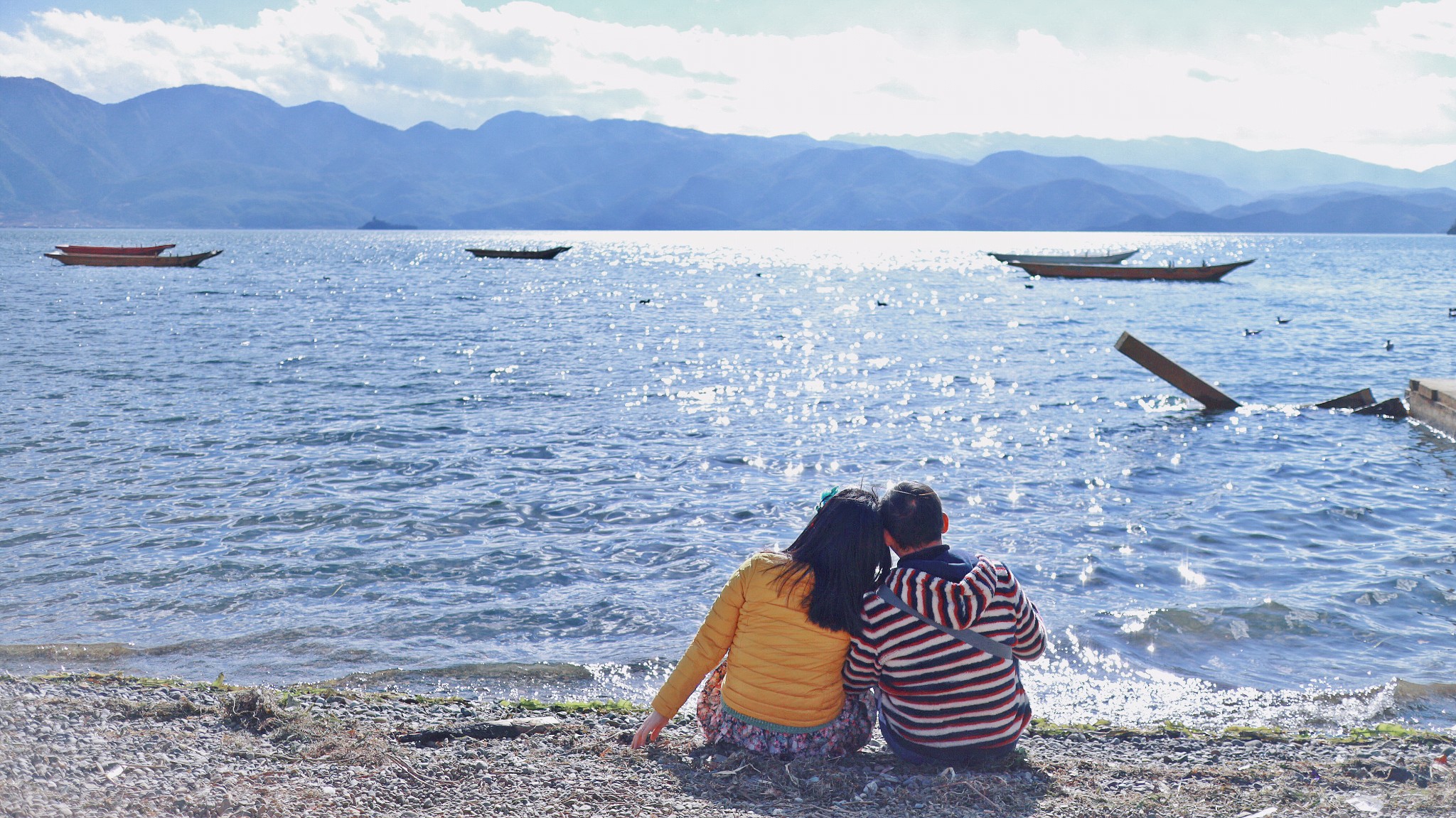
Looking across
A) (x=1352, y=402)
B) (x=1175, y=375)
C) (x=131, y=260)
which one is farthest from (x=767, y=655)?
(x=131, y=260)

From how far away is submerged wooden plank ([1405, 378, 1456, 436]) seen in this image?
1850 centimetres

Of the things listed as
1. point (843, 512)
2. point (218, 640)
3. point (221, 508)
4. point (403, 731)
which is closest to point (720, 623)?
point (843, 512)

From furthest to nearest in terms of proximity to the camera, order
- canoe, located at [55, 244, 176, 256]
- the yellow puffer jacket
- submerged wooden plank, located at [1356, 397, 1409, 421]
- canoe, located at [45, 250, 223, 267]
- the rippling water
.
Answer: canoe, located at [55, 244, 176, 256], canoe, located at [45, 250, 223, 267], submerged wooden plank, located at [1356, 397, 1409, 421], the rippling water, the yellow puffer jacket

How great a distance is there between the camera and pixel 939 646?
4883 mm

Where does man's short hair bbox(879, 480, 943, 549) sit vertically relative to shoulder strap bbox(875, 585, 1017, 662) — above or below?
above

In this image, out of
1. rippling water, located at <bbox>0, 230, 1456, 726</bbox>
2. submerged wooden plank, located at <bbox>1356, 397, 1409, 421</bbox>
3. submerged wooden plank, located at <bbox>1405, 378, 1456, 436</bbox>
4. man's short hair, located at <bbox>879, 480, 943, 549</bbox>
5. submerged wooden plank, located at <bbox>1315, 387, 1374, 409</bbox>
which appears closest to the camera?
man's short hair, located at <bbox>879, 480, 943, 549</bbox>

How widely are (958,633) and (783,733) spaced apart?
44.9 inches

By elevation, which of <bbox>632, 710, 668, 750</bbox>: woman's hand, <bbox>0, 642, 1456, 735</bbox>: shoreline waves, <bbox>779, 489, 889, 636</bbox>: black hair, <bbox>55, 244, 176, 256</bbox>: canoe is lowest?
<bbox>0, 642, 1456, 735</bbox>: shoreline waves

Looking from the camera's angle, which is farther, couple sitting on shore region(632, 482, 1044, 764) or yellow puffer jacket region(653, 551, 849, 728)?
yellow puffer jacket region(653, 551, 849, 728)

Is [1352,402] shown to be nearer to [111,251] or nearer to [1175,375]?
[1175,375]

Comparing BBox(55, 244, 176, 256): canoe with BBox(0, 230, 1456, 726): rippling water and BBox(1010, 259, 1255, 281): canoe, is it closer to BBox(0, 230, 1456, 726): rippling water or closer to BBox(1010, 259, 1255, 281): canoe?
BBox(0, 230, 1456, 726): rippling water

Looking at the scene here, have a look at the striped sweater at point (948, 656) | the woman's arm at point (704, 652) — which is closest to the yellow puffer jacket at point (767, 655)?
the woman's arm at point (704, 652)

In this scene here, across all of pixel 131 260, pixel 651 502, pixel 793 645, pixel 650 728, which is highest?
pixel 131 260

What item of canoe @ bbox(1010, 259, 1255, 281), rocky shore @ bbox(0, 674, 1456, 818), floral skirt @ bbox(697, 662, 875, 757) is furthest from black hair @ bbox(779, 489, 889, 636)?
canoe @ bbox(1010, 259, 1255, 281)
